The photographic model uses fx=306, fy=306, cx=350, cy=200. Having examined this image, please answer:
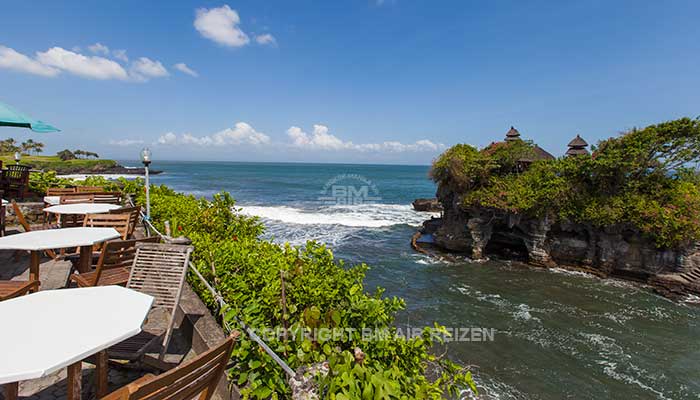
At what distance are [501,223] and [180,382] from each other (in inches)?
887

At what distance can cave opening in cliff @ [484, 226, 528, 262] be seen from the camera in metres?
20.2

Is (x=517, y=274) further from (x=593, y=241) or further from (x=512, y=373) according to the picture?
(x=512, y=373)

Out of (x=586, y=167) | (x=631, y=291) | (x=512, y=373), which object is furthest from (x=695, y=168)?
(x=512, y=373)

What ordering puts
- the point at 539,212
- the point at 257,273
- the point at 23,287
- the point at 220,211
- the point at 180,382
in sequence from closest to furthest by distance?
the point at 180,382 → the point at 23,287 → the point at 257,273 → the point at 220,211 → the point at 539,212

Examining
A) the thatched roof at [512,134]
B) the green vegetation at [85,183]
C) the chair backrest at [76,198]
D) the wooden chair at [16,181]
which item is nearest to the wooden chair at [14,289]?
the chair backrest at [76,198]

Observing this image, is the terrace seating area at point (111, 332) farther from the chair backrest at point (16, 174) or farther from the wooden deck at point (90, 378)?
the chair backrest at point (16, 174)

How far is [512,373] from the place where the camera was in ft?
28.2

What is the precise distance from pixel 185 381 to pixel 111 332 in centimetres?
84

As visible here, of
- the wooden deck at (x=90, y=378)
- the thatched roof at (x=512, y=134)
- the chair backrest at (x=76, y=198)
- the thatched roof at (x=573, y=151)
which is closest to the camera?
the wooden deck at (x=90, y=378)

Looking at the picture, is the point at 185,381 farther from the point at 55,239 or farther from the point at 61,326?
the point at 55,239

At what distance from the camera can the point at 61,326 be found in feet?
6.82

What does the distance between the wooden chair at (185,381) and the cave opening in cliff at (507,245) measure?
69.9ft

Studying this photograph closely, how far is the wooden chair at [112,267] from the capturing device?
11.9 ft

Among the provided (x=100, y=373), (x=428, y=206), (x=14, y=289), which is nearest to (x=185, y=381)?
(x=100, y=373)
